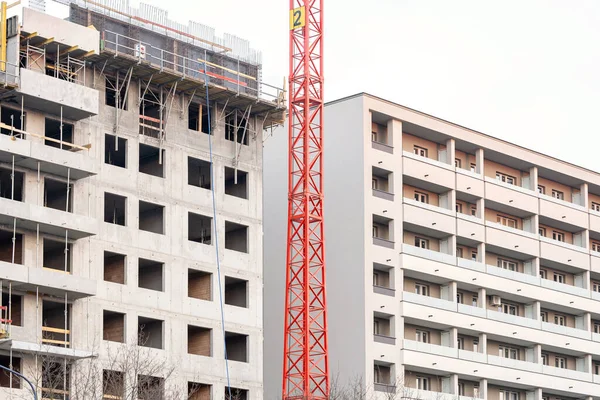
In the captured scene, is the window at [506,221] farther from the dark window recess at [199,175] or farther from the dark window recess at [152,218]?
the dark window recess at [152,218]

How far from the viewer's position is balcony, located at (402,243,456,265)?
9288cm

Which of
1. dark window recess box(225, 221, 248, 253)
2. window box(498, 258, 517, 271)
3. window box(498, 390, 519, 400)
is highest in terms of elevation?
window box(498, 258, 517, 271)

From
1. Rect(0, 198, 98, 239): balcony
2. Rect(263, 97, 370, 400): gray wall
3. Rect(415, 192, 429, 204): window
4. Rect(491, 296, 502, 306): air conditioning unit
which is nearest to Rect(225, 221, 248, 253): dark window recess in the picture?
Rect(263, 97, 370, 400): gray wall

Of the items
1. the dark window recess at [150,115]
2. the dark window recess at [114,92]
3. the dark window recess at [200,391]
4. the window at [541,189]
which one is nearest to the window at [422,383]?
the dark window recess at [200,391]

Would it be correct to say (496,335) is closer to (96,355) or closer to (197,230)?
(197,230)

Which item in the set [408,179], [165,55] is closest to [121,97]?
[165,55]

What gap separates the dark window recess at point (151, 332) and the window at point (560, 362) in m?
37.6

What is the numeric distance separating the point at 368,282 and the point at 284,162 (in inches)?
465

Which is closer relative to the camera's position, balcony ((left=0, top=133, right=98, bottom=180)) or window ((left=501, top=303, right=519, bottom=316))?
balcony ((left=0, top=133, right=98, bottom=180))

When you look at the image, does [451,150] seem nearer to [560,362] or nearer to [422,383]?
[422,383]

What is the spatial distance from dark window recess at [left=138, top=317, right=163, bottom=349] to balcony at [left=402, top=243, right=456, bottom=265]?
2056cm

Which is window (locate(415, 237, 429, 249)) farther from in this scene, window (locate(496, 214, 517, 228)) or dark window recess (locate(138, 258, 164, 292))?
dark window recess (locate(138, 258, 164, 292))

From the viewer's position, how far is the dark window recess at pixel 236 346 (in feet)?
269

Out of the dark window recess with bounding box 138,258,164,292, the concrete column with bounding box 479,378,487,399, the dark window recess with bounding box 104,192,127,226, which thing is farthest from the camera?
the concrete column with bounding box 479,378,487,399
